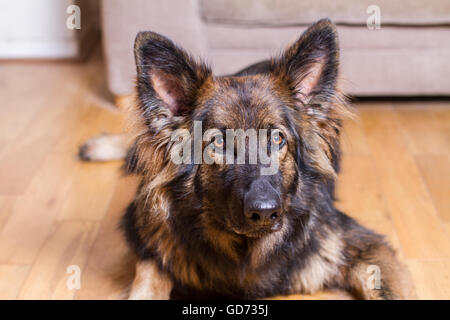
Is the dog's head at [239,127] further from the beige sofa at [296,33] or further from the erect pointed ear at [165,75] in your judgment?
the beige sofa at [296,33]

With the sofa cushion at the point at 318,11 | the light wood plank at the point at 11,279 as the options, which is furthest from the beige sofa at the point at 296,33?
the light wood plank at the point at 11,279

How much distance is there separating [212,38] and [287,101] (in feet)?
5.67

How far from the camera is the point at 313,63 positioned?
200 cm

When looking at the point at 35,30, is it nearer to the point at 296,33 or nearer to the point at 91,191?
the point at 91,191

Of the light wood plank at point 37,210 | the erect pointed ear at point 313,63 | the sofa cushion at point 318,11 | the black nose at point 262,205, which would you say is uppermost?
the erect pointed ear at point 313,63

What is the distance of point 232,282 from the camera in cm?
212

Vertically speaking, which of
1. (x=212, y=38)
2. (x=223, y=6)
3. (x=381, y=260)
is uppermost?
(x=223, y=6)

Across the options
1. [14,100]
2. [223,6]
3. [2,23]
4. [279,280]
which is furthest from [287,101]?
[2,23]

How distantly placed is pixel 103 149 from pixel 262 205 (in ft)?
5.86

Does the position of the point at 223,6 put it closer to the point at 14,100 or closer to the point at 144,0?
the point at 144,0

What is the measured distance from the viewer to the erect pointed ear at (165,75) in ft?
6.08

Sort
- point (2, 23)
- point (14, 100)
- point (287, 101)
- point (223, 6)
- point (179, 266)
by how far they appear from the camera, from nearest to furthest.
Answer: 1. point (287, 101)
2. point (179, 266)
3. point (223, 6)
4. point (14, 100)
5. point (2, 23)

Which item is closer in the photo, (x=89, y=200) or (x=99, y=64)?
(x=89, y=200)

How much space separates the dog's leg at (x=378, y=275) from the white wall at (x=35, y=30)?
3.34 m
